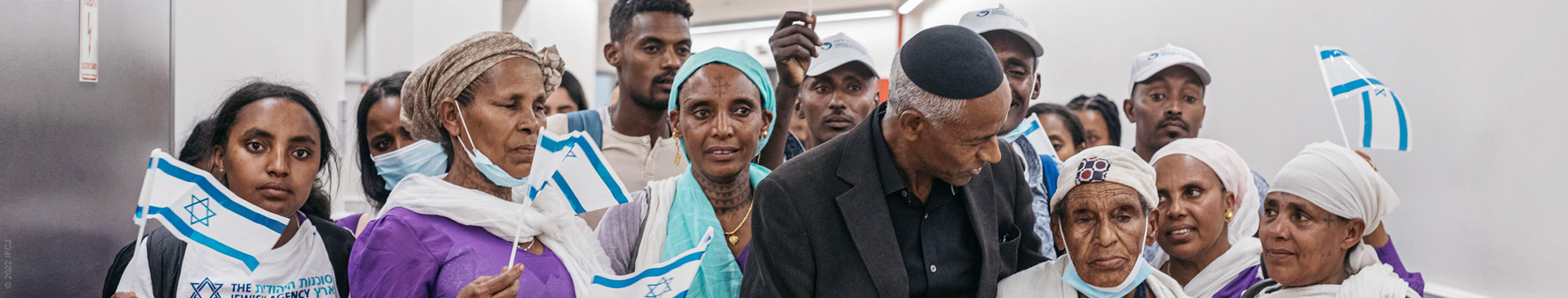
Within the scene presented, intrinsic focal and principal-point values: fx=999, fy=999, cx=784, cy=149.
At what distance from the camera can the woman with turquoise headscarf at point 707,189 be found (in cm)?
246

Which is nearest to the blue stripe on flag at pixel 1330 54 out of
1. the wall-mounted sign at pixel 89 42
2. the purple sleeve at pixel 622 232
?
the purple sleeve at pixel 622 232

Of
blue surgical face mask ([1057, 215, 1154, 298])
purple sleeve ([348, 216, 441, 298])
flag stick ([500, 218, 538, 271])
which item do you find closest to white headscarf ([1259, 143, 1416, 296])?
blue surgical face mask ([1057, 215, 1154, 298])

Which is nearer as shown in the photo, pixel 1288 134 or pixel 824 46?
pixel 824 46

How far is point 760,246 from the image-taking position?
2.04m

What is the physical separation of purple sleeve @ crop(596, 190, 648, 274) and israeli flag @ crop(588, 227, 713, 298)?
0.21 metres

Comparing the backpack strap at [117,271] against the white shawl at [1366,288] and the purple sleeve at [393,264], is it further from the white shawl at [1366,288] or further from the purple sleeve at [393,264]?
the white shawl at [1366,288]

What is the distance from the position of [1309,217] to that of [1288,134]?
2449 millimetres

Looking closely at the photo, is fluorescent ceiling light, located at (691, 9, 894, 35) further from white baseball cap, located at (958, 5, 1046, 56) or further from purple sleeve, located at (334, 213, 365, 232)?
purple sleeve, located at (334, 213, 365, 232)

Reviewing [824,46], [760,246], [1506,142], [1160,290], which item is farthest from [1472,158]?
[760,246]

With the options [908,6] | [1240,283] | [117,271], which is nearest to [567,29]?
[908,6]

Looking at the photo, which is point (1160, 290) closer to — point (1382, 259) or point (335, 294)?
point (1382, 259)

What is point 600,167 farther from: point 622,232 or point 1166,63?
point 1166,63

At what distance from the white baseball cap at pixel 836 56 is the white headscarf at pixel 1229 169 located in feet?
3.59

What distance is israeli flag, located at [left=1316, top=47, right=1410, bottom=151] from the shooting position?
3070 mm
